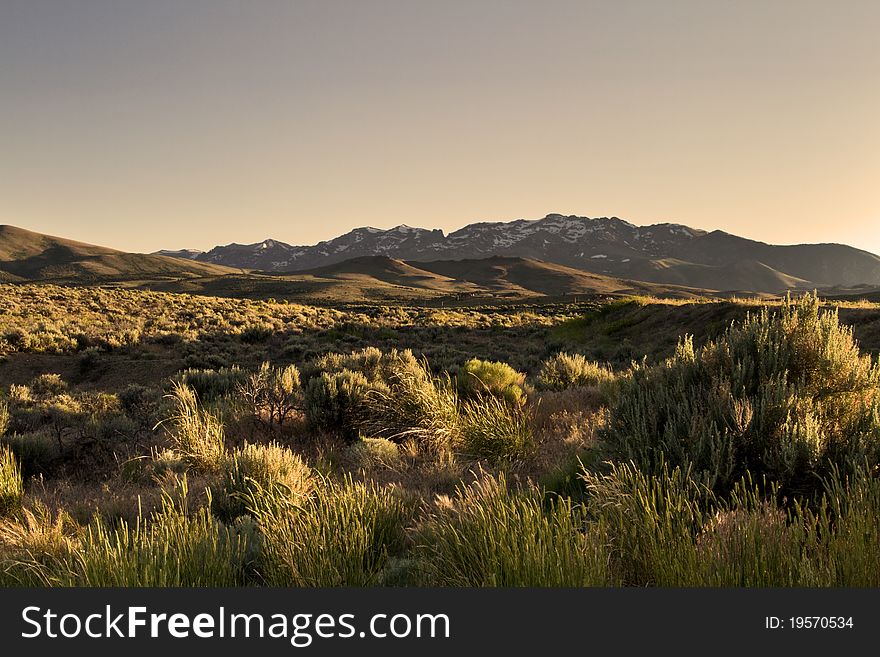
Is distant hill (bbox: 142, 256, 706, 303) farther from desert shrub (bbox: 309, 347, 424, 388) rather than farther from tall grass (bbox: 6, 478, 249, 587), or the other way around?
tall grass (bbox: 6, 478, 249, 587)

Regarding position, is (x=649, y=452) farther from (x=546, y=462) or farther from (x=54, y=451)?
(x=54, y=451)

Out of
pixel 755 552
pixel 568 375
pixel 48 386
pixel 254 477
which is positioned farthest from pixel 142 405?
pixel 755 552

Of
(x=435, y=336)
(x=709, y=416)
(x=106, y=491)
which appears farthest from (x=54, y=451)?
(x=435, y=336)

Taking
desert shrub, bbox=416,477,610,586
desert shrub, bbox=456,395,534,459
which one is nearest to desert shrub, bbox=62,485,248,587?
desert shrub, bbox=416,477,610,586

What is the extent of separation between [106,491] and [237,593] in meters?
3.96

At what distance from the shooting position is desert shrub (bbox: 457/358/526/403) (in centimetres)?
845

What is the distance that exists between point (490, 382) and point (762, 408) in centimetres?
573

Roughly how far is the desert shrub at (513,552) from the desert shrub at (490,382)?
17.8ft

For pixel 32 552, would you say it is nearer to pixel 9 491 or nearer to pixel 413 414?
pixel 9 491

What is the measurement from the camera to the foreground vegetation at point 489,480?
227cm

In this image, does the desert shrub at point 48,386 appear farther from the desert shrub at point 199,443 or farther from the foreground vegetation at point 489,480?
the desert shrub at point 199,443

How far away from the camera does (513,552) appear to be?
7.63ft

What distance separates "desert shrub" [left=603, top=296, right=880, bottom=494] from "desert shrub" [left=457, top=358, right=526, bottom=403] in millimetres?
3801

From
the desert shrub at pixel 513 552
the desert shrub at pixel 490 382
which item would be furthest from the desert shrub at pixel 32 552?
the desert shrub at pixel 490 382
